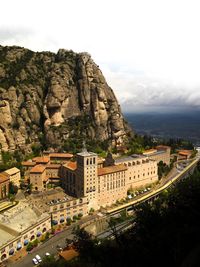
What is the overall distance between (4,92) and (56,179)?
1915 inches

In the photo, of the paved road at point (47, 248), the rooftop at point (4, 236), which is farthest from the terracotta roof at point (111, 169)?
the rooftop at point (4, 236)

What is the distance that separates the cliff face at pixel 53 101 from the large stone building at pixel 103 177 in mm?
38888

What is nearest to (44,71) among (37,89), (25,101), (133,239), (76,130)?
(37,89)

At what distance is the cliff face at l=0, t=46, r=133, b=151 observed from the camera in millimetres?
126125

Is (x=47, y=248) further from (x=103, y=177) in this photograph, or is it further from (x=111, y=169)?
(x=111, y=169)

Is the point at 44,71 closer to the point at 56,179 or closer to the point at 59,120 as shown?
the point at 59,120

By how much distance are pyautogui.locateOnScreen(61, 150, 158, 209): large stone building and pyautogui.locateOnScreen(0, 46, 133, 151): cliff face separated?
38888mm

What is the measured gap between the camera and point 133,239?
37.3m

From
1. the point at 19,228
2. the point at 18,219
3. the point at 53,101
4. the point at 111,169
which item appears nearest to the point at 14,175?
the point at 18,219

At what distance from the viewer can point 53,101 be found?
134 metres

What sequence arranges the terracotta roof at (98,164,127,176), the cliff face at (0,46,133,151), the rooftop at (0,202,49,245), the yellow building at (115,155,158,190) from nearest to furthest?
1. the rooftop at (0,202,49,245)
2. the terracotta roof at (98,164,127,176)
3. the yellow building at (115,155,158,190)
4. the cliff face at (0,46,133,151)

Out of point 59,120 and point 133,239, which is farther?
point 59,120

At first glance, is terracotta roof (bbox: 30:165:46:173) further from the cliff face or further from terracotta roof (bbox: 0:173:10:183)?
the cliff face

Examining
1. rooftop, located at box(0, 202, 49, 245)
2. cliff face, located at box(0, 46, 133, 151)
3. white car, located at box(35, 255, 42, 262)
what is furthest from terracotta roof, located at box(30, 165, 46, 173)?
white car, located at box(35, 255, 42, 262)
